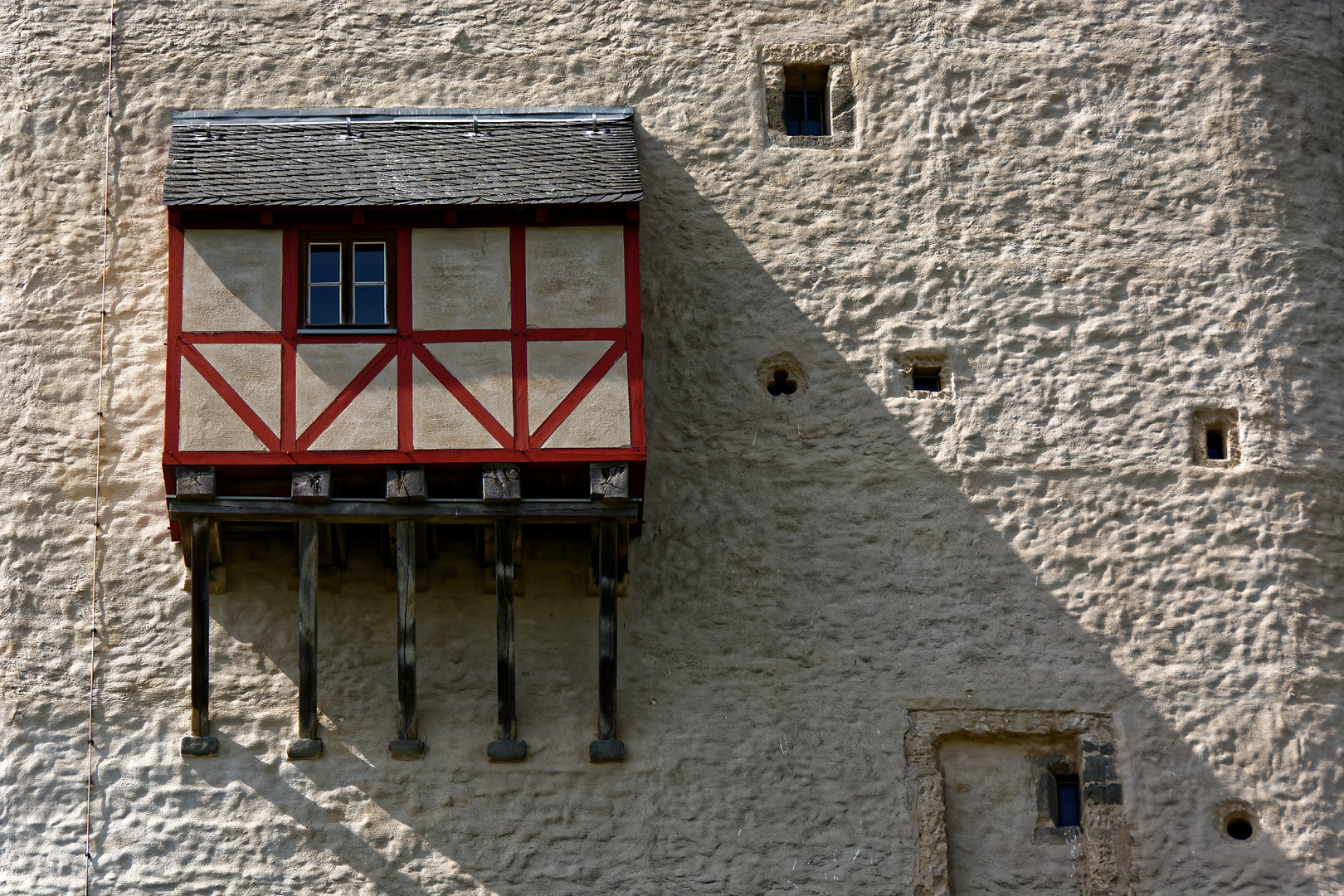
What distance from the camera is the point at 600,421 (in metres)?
11.8

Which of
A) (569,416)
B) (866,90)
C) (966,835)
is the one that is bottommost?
(966,835)

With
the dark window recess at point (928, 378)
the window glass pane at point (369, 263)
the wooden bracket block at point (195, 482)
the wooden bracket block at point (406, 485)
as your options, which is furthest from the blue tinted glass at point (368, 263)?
the dark window recess at point (928, 378)

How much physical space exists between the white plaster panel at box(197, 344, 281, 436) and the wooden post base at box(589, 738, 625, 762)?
113 inches

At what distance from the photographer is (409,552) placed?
1203cm

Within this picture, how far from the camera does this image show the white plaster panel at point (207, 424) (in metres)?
11.8

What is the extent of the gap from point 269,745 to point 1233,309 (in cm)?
707

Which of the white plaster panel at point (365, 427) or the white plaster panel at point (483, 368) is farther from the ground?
the white plaster panel at point (483, 368)

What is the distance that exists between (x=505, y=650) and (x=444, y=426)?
1.46 m

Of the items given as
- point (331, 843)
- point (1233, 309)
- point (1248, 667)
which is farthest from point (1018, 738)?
point (331, 843)

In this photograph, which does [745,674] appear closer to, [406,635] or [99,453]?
[406,635]

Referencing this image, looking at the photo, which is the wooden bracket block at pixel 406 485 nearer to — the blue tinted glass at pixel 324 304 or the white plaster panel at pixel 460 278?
the white plaster panel at pixel 460 278

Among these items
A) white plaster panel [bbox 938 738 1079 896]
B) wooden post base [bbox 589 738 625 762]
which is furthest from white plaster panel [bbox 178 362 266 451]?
white plaster panel [bbox 938 738 1079 896]

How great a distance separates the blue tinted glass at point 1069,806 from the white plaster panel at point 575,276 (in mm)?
4168

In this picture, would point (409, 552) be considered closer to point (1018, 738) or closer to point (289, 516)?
point (289, 516)
